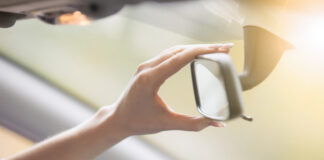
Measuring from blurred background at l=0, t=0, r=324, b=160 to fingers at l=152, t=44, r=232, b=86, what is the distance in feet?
0.48

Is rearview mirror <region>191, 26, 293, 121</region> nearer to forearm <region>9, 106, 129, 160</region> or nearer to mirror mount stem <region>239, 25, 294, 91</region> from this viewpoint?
mirror mount stem <region>239, 25, 294, 91</region>

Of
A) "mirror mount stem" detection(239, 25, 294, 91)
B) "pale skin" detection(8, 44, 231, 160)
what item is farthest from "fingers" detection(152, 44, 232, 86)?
"mirror mount stem" detection(239, 25, 294, 91)

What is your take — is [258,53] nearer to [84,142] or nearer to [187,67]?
[84,142]

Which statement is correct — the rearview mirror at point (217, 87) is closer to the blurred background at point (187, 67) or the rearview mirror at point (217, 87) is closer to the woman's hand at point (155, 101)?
the woman's hand at point (155, 101)

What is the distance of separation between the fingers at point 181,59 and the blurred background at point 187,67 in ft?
0.48

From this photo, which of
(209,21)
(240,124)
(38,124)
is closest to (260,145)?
(240,124)

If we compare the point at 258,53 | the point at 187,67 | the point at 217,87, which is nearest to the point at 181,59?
the point at 217,87

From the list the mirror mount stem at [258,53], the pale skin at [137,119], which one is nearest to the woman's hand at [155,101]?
the pale skin at [137,119]

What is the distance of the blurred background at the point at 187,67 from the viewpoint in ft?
3.06

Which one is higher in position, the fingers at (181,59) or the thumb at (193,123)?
the fingers at (181,59)

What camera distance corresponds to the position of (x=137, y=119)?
28.0 inches

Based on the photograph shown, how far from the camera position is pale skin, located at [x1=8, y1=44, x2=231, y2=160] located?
0.65 m

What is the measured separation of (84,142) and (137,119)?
128 millimetres

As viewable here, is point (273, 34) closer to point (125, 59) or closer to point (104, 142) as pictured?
point (104, 142)
